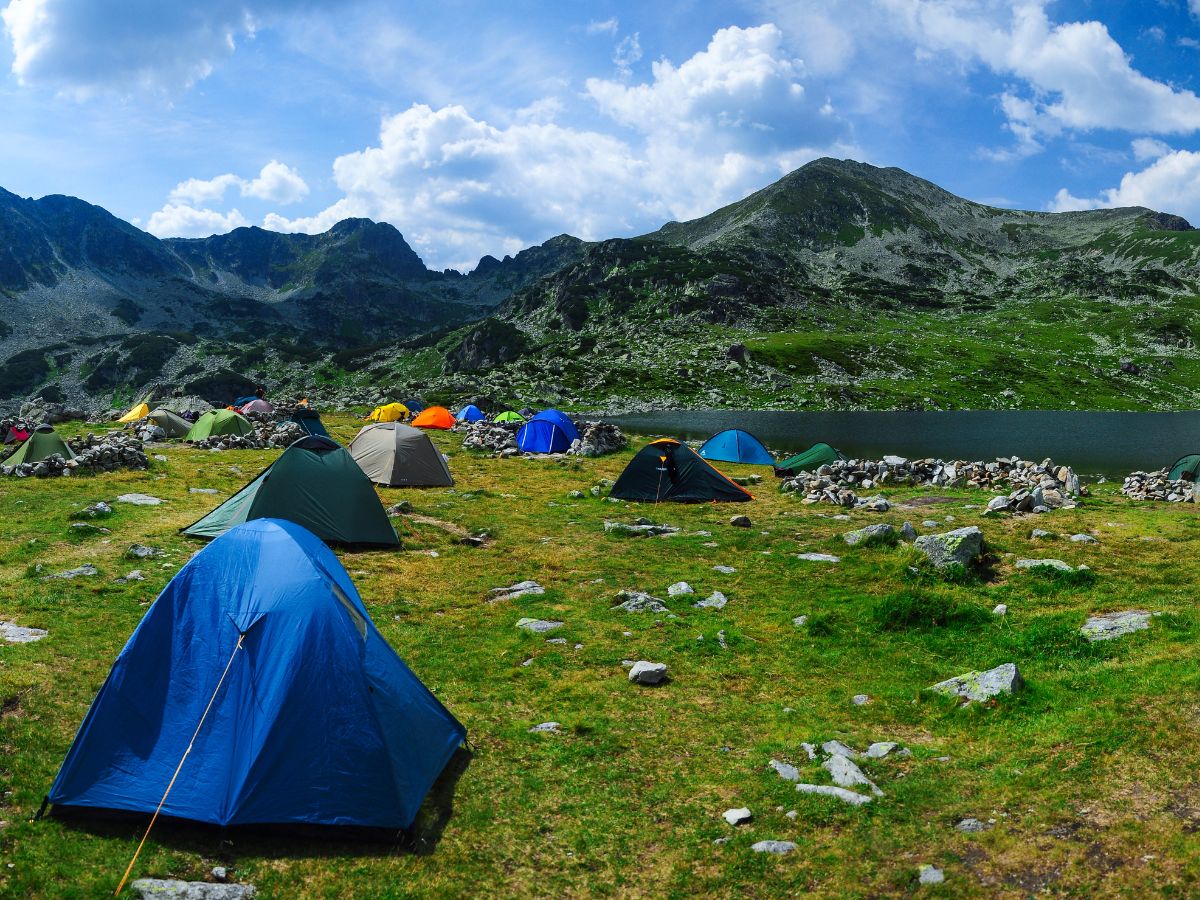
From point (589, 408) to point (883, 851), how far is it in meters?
103

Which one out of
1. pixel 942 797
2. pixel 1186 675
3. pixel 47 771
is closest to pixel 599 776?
pixel 942 797

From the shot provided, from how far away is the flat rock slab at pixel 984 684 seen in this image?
10.1 metres

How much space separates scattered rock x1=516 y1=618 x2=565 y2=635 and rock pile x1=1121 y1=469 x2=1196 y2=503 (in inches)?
1098

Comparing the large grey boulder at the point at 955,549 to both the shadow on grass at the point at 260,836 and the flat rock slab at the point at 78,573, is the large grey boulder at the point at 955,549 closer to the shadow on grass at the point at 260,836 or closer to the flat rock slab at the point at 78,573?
the shadow on grass at the point at 260,836

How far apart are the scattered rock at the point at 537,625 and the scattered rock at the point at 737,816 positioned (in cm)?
648

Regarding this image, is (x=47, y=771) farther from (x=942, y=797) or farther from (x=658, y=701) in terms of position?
(x=942, y=797)

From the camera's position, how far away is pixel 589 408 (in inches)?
4313

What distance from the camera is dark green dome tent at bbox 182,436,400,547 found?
18.8 m

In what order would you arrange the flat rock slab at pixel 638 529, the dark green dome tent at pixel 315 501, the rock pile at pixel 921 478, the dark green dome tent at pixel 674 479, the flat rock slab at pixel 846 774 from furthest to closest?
the dark green dome tent at pixel 674 479 → the rock pile at pixel 921 478 → the flat rock slab at pixel 638 529 → the dark green dome tent at pixel 315 501 → the flat rock slab at pixel 846 774

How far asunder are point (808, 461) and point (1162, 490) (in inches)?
590

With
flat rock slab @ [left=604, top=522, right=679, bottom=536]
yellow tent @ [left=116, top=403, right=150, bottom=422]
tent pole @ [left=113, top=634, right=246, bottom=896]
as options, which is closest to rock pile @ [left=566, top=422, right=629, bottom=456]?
flat rock slab @ [left=604, top=522, right=679, bottom=536]

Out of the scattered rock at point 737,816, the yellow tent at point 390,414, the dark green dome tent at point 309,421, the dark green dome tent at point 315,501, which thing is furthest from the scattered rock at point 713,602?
the yellow tent at point 390,414

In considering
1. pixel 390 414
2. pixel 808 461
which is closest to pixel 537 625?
pixel 808 461

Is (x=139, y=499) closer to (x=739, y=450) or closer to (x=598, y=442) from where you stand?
(x=598, y=442)
